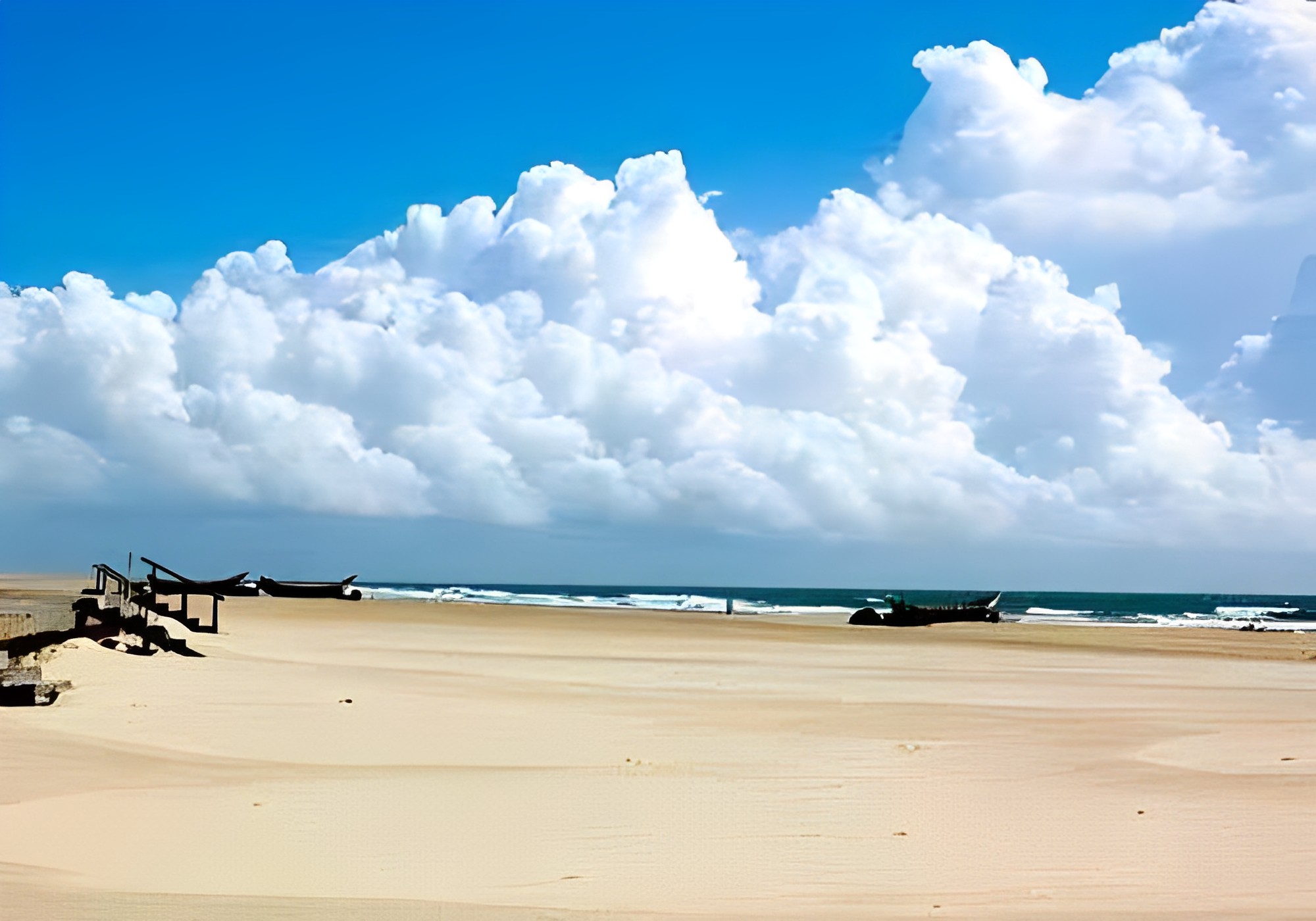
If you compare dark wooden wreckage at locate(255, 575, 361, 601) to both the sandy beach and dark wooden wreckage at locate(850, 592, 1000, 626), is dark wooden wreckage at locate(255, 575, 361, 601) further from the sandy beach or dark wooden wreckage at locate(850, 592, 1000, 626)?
the sandy beach

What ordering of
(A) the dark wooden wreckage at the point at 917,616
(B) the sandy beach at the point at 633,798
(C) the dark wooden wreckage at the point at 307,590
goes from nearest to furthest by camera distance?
(B) the sandy beach at the point at 633,798, (A) the dark wooden wreckage at the point at 917,616, (C) the dark wooden wreckage at the point at 307,590

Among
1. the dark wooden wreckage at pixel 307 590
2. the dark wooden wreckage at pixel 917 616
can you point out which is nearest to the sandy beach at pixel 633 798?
the dark wooden wreckage at pixel 917 616

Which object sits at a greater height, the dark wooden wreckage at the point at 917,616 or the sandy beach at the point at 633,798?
the sandy beach at the point at 633,798

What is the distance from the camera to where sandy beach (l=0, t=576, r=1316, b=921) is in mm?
7805

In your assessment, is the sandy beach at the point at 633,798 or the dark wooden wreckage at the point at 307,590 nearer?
the sandy beach at the point at 633,798

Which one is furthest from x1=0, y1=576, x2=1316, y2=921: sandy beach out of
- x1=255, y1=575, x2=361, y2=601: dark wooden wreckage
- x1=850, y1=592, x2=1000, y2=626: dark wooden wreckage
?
x1=255, y1=575, x2=361, y2=601: dark wooden wreckage

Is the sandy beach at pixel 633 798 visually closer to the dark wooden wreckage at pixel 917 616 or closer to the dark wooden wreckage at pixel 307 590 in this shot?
the dark wooden wreckage at pixel 917 616

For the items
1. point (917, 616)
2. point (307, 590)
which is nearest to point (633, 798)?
point (917, 616)

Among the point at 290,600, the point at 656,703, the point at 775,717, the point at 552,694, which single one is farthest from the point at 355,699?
the point at 290,600

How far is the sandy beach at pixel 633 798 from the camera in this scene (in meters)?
7.80

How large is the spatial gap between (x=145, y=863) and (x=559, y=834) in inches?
127

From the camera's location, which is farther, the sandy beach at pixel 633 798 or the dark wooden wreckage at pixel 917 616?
the dark wooden wreckage at pixel 917 616

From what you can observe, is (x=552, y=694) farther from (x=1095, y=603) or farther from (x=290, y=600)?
(x=1095, y=603)

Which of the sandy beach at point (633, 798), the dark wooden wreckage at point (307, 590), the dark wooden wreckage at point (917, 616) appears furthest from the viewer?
the dark wooden wreckage at point (307, 590)
